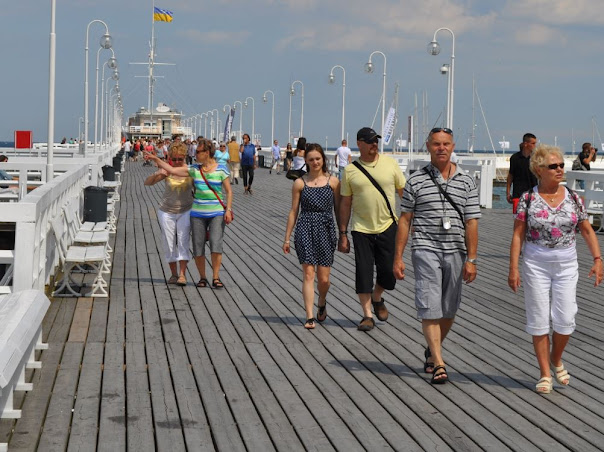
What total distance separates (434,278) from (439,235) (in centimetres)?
27

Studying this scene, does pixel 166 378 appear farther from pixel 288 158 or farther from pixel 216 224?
pixel 288 158

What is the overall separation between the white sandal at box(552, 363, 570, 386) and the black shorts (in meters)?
2.14

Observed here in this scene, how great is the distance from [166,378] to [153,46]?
129m

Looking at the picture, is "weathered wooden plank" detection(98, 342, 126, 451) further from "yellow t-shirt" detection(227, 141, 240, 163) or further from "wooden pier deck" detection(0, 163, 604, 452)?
"yellow t-shirt" detection(227, 141, 240, 163)

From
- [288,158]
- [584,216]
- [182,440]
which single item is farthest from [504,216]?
[288,158]

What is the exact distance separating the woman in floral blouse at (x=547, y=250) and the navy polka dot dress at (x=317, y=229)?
2.50 meters

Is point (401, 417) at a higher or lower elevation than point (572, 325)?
lower

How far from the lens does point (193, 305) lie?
9859 millimetres

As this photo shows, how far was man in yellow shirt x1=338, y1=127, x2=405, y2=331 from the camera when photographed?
8.47 meters

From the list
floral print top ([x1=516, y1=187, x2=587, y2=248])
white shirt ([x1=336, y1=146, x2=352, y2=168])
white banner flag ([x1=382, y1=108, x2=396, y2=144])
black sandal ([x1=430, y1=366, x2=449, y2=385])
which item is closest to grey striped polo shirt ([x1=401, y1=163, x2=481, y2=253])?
floral print top ([x1=516, y1=187, x2=587, y2=248])

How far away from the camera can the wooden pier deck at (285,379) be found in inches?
215

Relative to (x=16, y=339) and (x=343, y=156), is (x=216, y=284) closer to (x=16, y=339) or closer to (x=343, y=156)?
(x=16, y=339)

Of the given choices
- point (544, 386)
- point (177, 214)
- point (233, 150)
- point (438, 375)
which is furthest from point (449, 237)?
point (233, 150)

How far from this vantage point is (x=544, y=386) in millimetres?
6543
